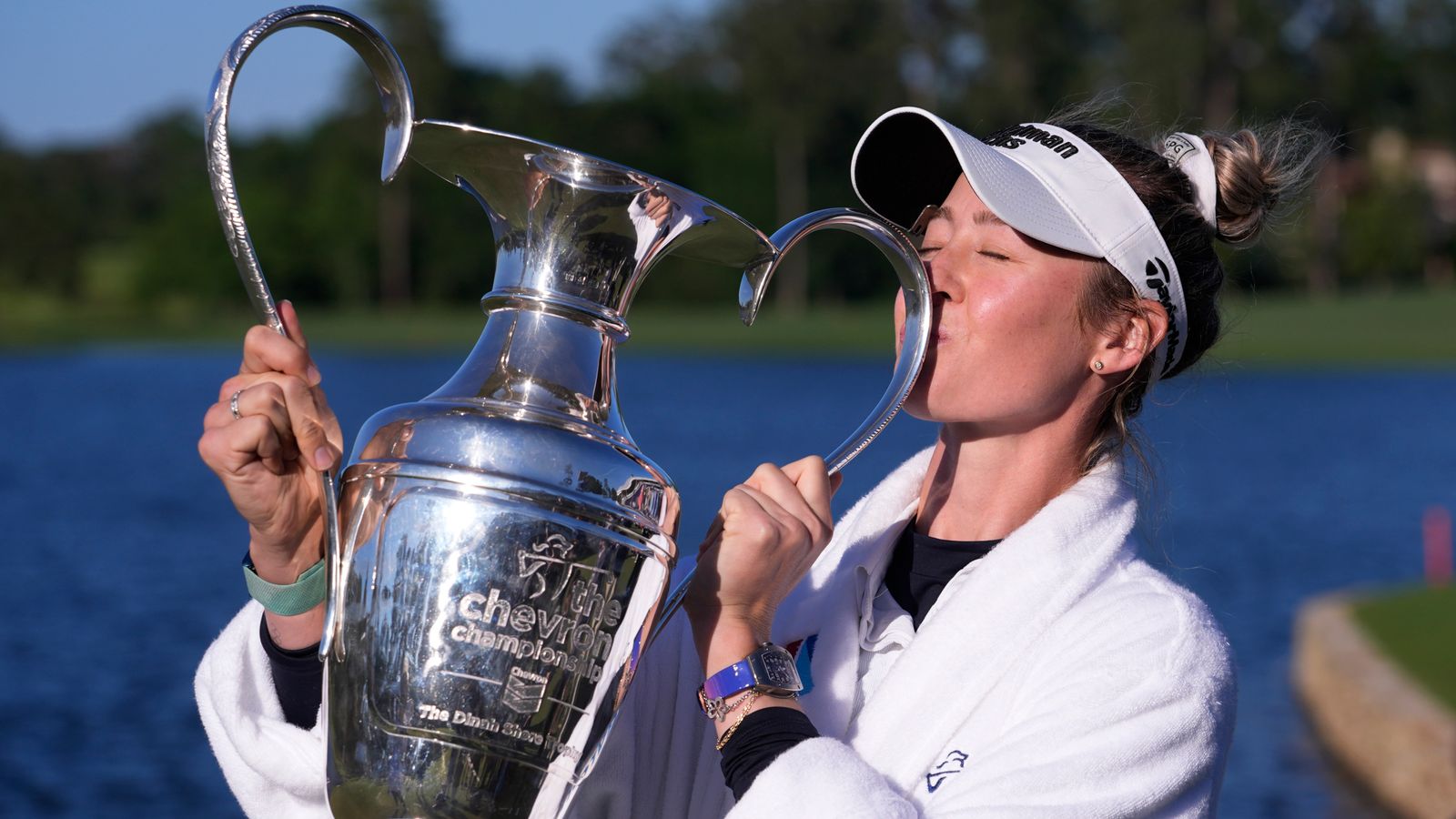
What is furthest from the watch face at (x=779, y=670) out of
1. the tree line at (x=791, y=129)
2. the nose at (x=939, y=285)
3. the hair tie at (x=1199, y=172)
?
the tree line at (x=791, y=129)

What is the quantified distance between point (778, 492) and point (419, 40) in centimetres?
5880

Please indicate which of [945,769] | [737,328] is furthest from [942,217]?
[737,328]

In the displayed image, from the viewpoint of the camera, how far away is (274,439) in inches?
65.3

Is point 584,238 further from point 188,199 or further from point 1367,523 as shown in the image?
point 188,199

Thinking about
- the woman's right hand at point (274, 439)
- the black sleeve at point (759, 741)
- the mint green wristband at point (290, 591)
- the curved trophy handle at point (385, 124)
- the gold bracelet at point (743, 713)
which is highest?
the curved trophy handle at point (385, 124)

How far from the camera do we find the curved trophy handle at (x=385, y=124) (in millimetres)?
1587

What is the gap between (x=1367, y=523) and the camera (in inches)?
745

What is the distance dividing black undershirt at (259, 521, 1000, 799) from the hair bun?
554 mm

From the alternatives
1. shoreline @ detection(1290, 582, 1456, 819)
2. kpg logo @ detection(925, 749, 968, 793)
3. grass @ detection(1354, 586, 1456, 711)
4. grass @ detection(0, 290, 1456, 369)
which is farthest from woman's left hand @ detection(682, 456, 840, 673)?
grass @ detection(0, 290, 1456, 369)

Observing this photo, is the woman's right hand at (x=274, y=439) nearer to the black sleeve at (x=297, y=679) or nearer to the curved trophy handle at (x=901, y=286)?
the black sleeve at (x=297, y=679)

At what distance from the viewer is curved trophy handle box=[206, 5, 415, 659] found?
1587 millimetres

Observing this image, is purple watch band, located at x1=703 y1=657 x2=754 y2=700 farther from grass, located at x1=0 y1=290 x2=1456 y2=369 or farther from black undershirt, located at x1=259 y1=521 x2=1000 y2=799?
grass, located at x1=0 y1=290 x2=1456 y2=369

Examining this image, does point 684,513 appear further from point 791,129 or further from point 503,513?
point 791,129

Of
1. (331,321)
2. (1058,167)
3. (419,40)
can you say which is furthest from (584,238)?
(419,40)
